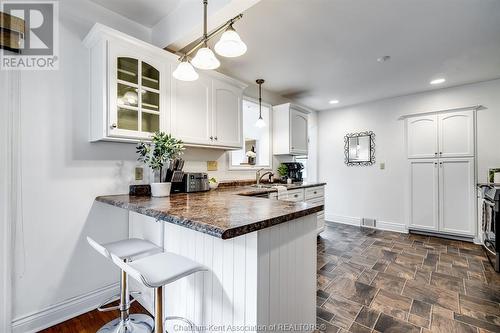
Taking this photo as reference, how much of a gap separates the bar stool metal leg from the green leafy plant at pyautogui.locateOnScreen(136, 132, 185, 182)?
86 cm

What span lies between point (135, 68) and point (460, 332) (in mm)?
3154

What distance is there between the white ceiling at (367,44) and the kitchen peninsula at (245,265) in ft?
5.66

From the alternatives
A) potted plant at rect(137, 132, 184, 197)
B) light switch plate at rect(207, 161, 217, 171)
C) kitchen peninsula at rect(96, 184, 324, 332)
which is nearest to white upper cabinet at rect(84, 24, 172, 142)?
→ potted plant at rect(137, 132, 184, 197)

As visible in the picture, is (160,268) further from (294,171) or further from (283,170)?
(294,171)

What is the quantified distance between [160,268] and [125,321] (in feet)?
2.46

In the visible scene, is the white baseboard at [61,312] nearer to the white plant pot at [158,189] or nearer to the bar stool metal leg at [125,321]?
the bar stool metal leg at [125,321]

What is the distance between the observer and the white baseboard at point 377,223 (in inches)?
163

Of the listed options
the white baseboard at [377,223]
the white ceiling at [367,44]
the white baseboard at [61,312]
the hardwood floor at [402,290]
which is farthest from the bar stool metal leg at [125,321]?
the white baseboard at [377,223]

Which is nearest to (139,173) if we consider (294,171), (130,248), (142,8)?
(130,248)

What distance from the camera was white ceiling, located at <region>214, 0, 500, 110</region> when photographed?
1.89 m

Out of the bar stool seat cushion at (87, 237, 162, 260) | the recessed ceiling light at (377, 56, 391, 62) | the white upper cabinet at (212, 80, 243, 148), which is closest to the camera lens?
the bar stool seat cushion at (87, 237, 162, 260)

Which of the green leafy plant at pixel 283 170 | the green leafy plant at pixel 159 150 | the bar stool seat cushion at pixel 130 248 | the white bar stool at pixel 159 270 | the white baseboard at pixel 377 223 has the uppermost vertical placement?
the green leafy plant at pixel 159 150

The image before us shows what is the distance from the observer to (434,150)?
3.78 metres

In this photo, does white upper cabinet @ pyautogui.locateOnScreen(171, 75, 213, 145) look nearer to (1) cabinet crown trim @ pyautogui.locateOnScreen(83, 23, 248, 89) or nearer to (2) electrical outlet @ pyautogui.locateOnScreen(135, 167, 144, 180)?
(1) cabinet crown trim @ pyautogui.locateOnScreen(83, 23, 248, 89)
